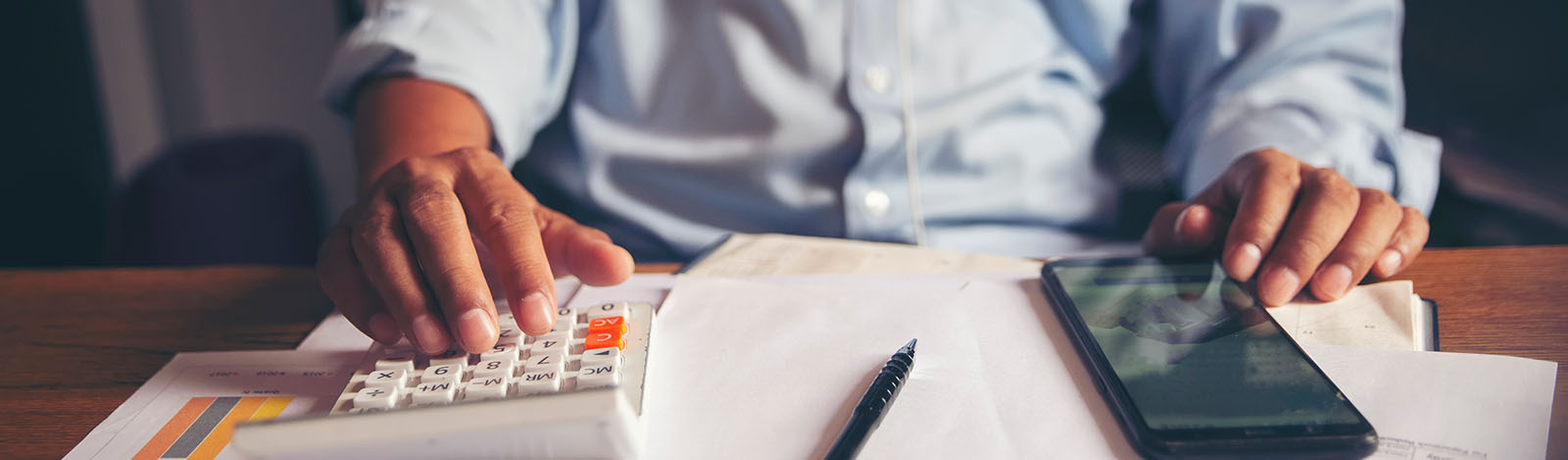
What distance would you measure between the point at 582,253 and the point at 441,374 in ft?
0.31

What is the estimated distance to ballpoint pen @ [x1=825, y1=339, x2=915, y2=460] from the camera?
262mm

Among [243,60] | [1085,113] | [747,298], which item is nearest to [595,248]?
[747,298]

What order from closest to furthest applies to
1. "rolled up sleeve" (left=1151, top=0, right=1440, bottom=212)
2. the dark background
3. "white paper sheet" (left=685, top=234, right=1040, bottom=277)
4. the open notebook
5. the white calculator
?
the white calculator
the open notebook
"white paper sheet" (left=685, top=234, right=1040, bottom=277)
"rolled up sleeve" (left=1151, top=0, right=1440, bottom=212)
the dark background

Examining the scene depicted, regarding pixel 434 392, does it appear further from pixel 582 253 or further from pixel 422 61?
pixel 422 61

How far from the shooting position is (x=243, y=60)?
166 centimetres

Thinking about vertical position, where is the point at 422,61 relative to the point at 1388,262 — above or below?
above

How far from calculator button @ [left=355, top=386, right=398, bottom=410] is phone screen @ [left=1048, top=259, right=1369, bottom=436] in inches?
10.0

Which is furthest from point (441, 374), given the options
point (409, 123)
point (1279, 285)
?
point (1279, 285)

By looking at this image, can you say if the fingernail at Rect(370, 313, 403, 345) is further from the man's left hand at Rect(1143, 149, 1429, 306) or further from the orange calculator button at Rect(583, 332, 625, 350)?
the man's left hand at Rect(1143, 149, 1429, 306)

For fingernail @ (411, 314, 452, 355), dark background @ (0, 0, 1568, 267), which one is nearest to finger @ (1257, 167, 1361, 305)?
dark background @ (0, 0, 1568, 267)

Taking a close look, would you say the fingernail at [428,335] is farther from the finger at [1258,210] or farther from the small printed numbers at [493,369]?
the finger at [1258,210]

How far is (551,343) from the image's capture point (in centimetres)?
32

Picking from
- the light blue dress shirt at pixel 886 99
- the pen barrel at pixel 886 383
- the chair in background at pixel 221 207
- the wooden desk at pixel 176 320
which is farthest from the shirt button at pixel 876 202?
the chair in background at pixel 221 207

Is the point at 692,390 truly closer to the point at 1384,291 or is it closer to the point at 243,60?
the point at 1384,291
